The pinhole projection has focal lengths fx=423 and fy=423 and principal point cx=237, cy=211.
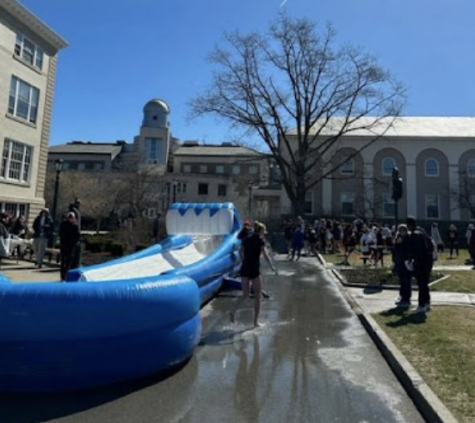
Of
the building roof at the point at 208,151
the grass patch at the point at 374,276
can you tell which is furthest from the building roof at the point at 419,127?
the grass patch at the point at 374,276

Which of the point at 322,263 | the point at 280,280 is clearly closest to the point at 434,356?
the point at 280,280

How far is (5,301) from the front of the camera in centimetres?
438

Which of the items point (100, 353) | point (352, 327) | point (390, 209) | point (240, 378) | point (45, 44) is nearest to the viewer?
point (100, 353)

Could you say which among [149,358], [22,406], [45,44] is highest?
[45,44]

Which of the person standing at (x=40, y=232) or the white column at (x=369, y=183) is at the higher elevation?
the white column at (x=369, y=183)

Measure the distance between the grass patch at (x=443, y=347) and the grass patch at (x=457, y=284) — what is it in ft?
8.95

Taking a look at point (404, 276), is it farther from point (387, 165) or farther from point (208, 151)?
point (208, 151)

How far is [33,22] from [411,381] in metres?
29.9

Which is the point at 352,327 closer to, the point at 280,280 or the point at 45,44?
the point at 280,280

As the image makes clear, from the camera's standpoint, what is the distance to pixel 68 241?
39.0ft

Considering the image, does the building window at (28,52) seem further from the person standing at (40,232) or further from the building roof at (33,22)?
the person standing at (40,232)

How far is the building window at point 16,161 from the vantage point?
25297mm

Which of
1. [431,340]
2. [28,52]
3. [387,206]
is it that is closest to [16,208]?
[28,52]

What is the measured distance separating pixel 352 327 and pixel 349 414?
12.5 feet
